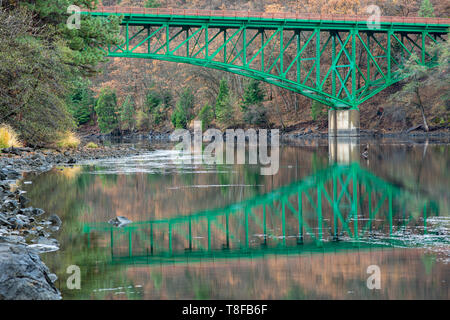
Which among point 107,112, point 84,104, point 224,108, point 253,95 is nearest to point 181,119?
point 224,108

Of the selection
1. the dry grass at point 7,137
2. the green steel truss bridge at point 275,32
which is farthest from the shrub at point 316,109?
the dry grass at point 7,137

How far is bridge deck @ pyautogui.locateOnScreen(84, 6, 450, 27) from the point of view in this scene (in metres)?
50.7

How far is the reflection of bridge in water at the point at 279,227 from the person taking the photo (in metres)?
10.3

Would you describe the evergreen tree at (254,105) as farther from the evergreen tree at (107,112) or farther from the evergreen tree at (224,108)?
the evergreen tree at (107,112)

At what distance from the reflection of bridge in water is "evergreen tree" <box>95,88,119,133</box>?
289 feet

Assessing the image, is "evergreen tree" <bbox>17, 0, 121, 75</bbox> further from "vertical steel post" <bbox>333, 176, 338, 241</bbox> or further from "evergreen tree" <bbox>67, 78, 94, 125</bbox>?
"evergreen tree" <bbox>67, 78, 94, 125</bbox>

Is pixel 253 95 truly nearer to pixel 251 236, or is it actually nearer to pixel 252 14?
pixel 252 14

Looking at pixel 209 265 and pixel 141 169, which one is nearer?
pixel 209 265

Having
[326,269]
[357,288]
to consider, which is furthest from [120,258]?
[357,288]

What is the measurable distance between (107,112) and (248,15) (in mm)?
Result: 54369

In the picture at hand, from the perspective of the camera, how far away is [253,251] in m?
10.2

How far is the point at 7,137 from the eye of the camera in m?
28.3
